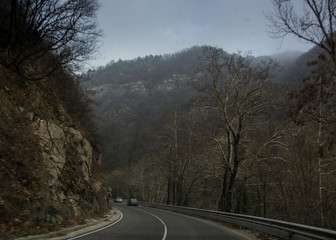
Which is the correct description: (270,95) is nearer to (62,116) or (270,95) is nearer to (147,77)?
(62,116)

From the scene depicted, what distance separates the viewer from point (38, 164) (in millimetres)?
12352

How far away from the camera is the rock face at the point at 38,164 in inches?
382

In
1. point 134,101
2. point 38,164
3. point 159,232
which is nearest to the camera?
point 159,232

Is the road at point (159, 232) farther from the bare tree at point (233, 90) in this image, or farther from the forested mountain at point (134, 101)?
the forested mountain at point (134, 101)

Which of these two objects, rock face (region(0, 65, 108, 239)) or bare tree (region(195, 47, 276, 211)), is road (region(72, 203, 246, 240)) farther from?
bare tree (region(195, 47, 276, 211))

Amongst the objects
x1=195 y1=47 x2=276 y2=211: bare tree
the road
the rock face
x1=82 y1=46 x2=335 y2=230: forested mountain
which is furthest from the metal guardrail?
the rock face

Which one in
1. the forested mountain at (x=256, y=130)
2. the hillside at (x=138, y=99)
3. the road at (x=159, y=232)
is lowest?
the road at (x=159, y=232)

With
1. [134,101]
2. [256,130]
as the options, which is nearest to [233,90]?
[256,130]

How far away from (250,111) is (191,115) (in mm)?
5255

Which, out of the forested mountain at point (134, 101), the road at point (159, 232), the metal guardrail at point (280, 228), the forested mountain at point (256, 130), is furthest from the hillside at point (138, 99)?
the road at point (159, 232)

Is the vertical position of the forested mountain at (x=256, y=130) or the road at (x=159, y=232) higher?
the forested mountain at (x=256, y=130)

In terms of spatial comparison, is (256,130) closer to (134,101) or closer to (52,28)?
(52,28)

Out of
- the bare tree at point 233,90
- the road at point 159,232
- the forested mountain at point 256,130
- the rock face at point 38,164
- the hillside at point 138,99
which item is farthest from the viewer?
the hillside at point 138,99

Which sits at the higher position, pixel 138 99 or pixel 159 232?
pixel 138 99
